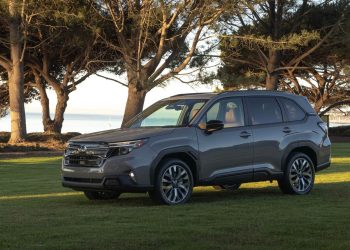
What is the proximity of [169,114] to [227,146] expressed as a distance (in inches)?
46.0

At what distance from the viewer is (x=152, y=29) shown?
33.8m

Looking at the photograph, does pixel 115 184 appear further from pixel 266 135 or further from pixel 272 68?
pixel 272 68

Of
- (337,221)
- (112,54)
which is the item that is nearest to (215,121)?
(337,221)

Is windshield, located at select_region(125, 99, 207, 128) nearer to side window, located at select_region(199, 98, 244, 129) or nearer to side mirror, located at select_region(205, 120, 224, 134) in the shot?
side window, located at select_region(199, 98, 244, 129)

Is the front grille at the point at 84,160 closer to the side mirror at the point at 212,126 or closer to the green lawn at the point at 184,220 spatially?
the green lawn at the point at 184,220

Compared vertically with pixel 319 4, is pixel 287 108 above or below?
below

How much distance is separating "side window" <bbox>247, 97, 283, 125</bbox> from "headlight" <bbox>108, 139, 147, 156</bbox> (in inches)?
99.2

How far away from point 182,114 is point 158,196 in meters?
1.64

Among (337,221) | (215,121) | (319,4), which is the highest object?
(319,4)

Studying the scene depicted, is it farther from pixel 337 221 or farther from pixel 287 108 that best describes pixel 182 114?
pixel 337 221

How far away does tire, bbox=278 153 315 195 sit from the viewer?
13.3 meters

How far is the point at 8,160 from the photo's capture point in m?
26.0

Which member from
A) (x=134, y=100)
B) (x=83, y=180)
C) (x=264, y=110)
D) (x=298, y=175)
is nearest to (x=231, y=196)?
(x=298, y=175)

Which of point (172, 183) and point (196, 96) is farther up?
point (196, 96)
